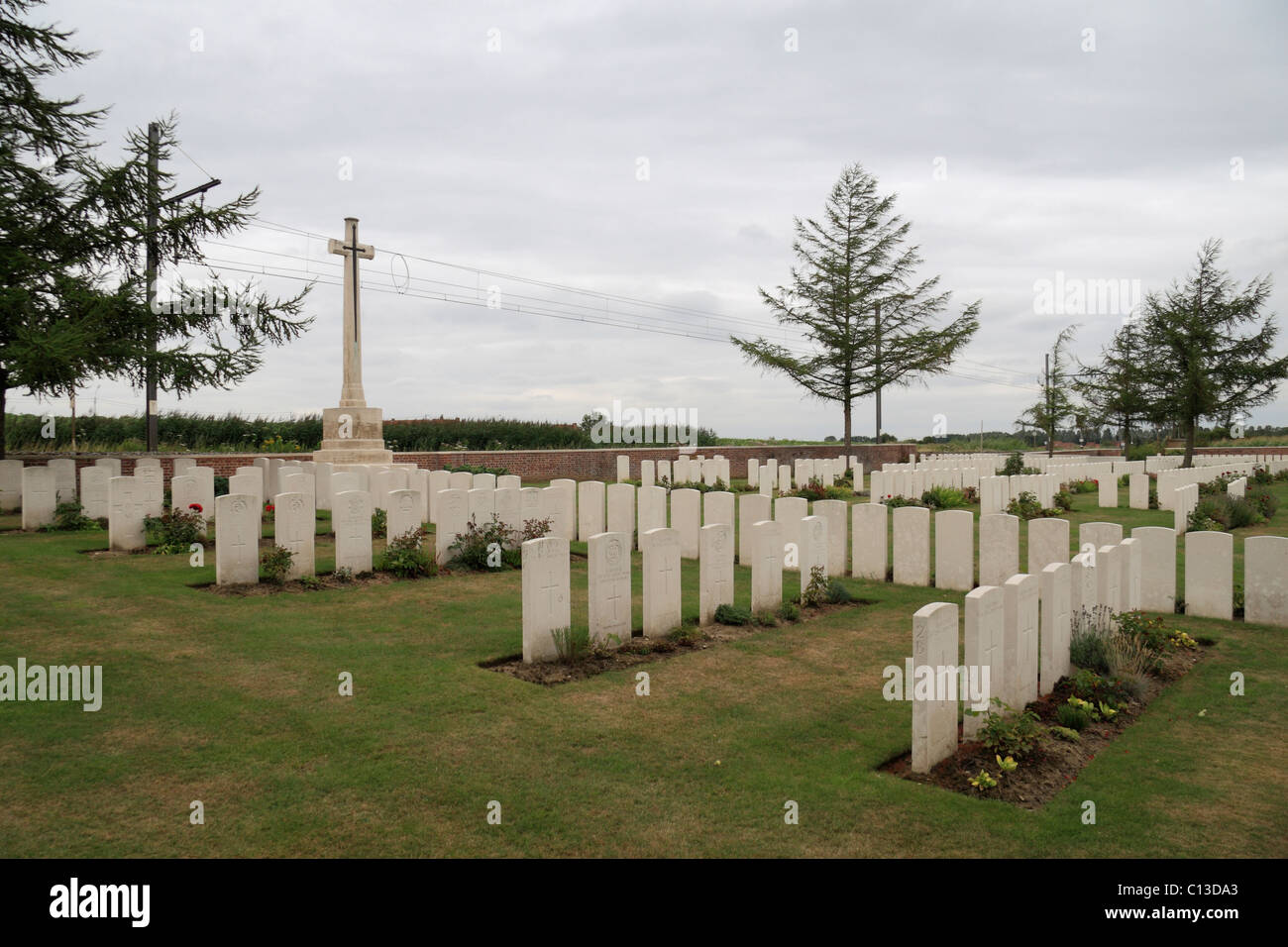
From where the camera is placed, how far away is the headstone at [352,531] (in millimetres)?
10375

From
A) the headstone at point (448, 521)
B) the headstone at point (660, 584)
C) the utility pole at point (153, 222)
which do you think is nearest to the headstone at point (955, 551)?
the headstone at point (660, 584)

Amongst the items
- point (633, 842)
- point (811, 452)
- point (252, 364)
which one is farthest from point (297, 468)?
point (811, 452)

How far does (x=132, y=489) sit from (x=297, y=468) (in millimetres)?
4498

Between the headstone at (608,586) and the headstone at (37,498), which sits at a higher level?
the headstone at (37,498)

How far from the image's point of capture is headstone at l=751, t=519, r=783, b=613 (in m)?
8.69

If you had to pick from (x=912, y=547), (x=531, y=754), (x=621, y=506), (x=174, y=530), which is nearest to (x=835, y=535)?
(x=912, y=547)

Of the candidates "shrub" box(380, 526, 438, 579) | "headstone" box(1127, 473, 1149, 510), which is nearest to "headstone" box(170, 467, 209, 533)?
"shrub" box(380, 526, 438, 579)

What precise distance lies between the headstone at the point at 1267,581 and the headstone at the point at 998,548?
2245 mm

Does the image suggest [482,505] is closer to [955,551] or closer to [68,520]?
[955,551]

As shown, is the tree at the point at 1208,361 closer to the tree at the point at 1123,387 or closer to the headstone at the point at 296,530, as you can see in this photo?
the tree at the point at 1123,387

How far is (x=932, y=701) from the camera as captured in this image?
482cm

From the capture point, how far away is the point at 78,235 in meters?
17.5
